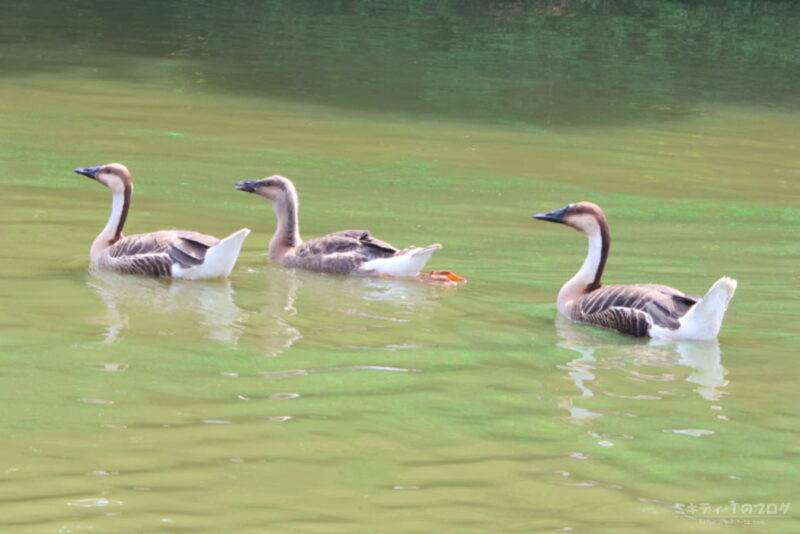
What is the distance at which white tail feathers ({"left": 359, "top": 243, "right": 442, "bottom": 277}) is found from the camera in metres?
10.9

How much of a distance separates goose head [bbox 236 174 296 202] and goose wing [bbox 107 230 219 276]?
1405mm

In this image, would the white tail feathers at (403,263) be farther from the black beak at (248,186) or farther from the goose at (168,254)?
the black beak at (248,186)

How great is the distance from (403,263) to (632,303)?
82.0 inches

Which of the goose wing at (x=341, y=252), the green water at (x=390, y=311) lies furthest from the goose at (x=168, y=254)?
the goose wing at (x=341, y=252)

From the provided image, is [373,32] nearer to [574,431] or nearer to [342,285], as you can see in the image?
[342,285]

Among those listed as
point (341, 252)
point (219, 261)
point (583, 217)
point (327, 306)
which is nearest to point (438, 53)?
point (341, 252)

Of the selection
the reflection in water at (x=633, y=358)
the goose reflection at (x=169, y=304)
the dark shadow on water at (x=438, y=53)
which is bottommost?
the goose reflection at (x=169, y=304)

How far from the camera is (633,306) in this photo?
969 cm

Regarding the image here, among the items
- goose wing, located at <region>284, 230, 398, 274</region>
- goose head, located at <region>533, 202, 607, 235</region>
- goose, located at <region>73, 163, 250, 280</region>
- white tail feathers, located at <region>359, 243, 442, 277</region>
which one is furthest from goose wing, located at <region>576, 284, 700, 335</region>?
goose, located at <region>73, 163, 250, 280</region>

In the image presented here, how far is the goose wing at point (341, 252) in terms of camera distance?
37.0 feet

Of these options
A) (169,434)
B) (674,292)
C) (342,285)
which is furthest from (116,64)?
(169,434)

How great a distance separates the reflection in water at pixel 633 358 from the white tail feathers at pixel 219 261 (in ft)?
8.03

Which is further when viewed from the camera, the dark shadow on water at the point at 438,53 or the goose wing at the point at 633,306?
the dark shadow on water at the point at 438,53

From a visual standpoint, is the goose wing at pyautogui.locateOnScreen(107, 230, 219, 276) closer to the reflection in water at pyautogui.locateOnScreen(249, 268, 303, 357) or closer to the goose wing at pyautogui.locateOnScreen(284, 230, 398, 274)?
the reflection in water at pyautogui.locateOnScreen(249, 268, 303, 357)
